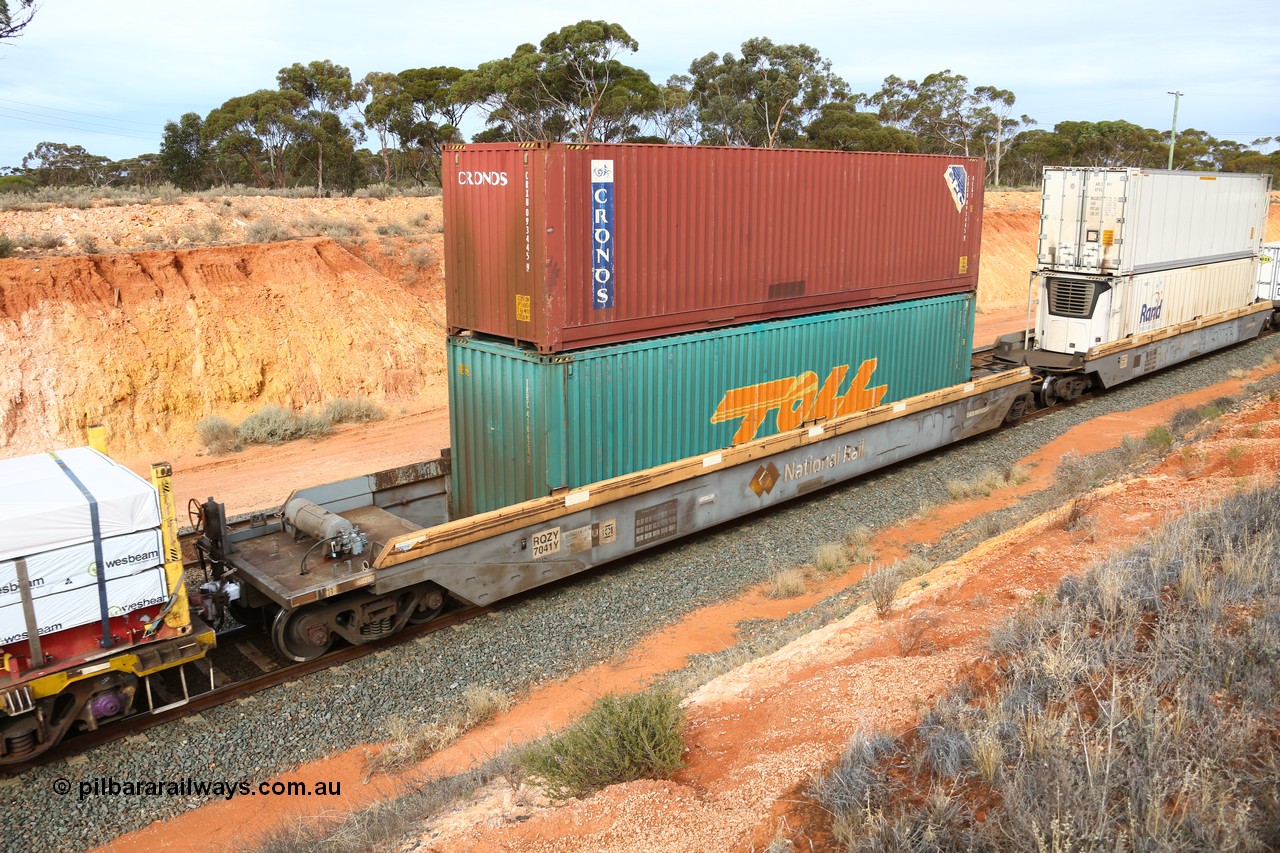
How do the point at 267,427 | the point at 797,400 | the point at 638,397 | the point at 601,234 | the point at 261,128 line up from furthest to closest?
the point at 261,128
the point at 267,427
the point at 797,400
the point at 638,397
the point at 601,234

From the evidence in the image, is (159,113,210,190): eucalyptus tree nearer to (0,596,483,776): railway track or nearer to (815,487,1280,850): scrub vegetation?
(0,596,483,776): railway track

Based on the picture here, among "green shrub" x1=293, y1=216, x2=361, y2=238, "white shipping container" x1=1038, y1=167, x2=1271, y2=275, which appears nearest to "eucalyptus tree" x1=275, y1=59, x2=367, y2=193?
"green shrub" x1=293, y1=216, x2=361, y2=238

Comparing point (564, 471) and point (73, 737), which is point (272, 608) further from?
point (564, 471)

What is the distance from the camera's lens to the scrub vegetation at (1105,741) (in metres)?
3.76

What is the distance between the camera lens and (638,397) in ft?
33.7

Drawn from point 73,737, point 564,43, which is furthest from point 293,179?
point 73,737

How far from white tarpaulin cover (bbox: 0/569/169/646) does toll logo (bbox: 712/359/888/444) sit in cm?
624

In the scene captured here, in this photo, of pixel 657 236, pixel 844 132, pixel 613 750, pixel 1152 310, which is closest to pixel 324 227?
pixel 657 236

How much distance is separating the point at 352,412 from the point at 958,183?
38.1ft

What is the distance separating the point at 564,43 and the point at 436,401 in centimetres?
2436

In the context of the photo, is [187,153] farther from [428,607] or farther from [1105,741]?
[1105,741]

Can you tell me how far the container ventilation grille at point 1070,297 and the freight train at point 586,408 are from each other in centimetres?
405

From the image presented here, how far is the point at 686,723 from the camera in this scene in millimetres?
6000

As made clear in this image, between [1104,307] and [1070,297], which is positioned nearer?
[1104,307]
